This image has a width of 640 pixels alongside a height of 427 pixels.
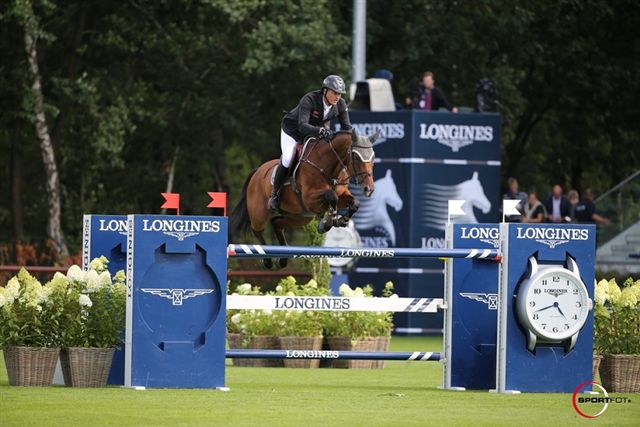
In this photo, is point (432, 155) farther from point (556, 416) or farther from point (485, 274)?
point (556, 416)

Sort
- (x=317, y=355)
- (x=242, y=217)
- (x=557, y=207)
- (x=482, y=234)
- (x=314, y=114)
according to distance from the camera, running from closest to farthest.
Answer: (x=317, y=355) → (x=482, y=234) → (x=314, y=114) → (x=242, y=217) → (x=557, y=207)

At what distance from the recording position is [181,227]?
10359 millimetres

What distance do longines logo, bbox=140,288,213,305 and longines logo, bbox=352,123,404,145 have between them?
35.8 feet

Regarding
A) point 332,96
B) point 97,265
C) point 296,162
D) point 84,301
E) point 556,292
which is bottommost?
point 84,301

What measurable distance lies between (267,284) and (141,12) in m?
10.1

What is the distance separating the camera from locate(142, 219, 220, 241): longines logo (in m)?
10.3

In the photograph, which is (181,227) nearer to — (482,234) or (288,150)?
(482,234)

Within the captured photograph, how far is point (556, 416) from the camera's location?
29.7 ft

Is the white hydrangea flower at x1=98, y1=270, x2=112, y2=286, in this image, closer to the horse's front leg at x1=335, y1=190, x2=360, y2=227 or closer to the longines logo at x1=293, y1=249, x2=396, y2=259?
the longines logo at x1=293, y1=249, x2=396, y2=259

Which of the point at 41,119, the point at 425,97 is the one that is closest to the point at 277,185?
the point at 425,97

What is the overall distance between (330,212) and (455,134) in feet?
27.9

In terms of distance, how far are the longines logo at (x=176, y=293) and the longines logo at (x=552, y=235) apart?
2.58 meters

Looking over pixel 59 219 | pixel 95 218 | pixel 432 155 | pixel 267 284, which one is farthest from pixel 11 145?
pixel 95 218

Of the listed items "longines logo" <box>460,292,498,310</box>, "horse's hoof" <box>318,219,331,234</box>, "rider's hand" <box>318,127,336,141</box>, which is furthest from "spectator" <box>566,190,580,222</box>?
"longines logo" <box>460,292,498,310</box>
